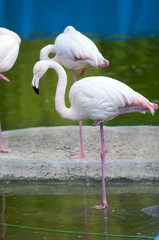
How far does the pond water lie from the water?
2526mm

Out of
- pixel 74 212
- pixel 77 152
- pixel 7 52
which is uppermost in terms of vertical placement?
pixel 7 52

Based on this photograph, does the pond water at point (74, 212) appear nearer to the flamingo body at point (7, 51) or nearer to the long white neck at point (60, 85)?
the long white neck at point (60, 85)

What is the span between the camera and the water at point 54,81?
25.8 ft

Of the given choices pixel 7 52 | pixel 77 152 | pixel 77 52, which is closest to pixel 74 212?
pixel 77 152

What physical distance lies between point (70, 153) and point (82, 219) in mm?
1693

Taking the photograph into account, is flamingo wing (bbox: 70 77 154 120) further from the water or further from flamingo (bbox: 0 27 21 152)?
the water

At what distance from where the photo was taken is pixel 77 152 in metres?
5.86

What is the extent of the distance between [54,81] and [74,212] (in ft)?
23.1

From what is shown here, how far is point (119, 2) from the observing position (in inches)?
741

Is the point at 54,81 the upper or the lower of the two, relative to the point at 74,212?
lower

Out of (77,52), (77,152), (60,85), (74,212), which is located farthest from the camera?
(77,152)

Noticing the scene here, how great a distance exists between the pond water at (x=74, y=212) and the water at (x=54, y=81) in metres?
2.53

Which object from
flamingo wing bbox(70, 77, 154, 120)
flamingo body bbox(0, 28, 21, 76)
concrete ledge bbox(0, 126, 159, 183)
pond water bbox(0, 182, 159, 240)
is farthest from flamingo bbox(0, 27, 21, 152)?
flamingo wing bbox(70, 77, 154, 120)

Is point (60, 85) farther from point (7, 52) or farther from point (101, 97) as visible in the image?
point (7, 52)
